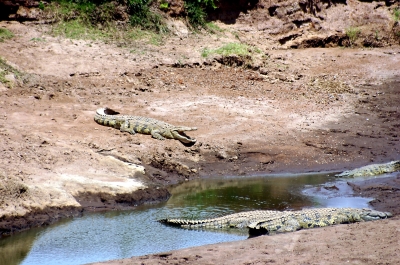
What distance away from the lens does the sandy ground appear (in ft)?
25.7

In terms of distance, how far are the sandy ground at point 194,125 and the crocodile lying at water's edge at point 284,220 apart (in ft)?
2.24

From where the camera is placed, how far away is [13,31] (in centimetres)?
1662

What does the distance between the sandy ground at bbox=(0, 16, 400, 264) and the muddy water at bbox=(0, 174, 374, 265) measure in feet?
1.17

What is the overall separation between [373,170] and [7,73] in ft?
27.4

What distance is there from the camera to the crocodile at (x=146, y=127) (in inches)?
512

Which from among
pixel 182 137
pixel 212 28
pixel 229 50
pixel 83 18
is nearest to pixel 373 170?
pixel 182 137

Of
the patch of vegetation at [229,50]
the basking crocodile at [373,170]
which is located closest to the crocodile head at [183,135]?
the basking crocodile at [373,170]

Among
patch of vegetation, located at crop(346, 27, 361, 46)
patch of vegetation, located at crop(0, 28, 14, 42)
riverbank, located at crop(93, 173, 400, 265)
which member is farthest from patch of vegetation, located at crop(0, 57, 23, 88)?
patch of vegetation, located at crop(346, 27, 361, 46)

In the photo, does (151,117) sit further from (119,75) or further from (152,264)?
(152,264)

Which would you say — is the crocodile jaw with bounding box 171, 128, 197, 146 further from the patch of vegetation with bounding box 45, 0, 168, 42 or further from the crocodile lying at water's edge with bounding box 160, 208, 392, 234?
the patch of vegetation with bounding box 45, 0, 168, 42

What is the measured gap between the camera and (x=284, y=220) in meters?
8.66

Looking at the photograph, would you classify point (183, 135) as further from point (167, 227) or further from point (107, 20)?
point (107, 20)

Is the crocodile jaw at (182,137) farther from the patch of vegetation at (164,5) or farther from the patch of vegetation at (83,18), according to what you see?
the patch of vegetation at (164,5)

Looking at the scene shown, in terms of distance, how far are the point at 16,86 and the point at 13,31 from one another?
2.61 meters
